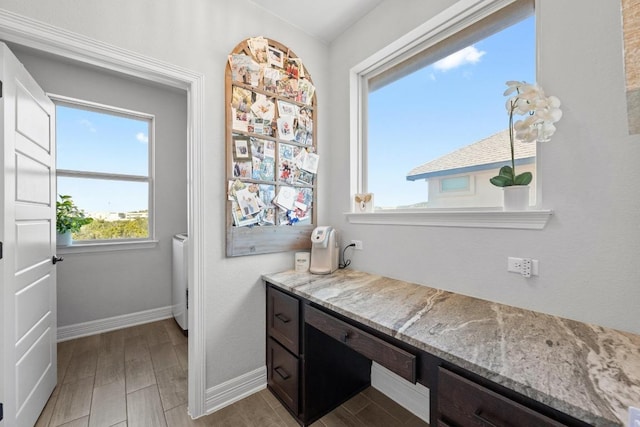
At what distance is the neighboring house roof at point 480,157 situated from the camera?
1.28 meters

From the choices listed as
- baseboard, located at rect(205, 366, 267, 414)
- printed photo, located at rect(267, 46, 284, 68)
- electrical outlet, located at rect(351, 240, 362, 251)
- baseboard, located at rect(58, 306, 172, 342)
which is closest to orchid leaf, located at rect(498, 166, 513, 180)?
electrical outlet, located at rect(351, 240, 362, 251)

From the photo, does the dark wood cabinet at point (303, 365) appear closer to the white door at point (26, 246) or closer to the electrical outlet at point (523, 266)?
the electrical outlet at point (523, 266)

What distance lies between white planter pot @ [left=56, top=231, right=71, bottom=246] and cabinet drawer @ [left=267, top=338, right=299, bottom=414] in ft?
7.64

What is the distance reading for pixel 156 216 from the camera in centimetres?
305

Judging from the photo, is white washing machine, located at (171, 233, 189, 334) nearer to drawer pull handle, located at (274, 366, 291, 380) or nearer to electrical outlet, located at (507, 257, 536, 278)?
drawer pull handle, located at (274, 366, 291, 380)

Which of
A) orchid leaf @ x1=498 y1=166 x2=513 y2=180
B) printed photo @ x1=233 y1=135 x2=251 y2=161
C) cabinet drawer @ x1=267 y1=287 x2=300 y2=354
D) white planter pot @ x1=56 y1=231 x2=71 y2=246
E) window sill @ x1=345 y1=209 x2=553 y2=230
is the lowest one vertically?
cabinet drawer @ x1=267 y1=287 x2=300 y2=354

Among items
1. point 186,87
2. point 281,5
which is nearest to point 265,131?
point 186,87

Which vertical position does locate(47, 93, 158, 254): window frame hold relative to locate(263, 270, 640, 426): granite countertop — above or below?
above

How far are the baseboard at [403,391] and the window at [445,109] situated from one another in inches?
45.3

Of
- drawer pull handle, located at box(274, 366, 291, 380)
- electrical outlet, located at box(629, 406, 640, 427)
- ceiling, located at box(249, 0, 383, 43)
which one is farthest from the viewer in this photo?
ceiling, located at box(249, 0, 383, 43)

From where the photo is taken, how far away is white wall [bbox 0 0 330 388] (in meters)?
1.35

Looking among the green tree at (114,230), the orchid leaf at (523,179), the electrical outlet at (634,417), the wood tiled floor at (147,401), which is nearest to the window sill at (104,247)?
the green tree at (114,230)

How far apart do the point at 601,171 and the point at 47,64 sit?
4.13 metres

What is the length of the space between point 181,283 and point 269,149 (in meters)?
1.72
